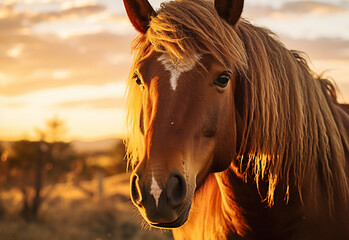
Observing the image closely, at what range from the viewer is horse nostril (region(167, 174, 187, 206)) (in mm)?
1983

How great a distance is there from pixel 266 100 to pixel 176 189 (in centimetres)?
91

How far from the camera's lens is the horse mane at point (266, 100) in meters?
2.42

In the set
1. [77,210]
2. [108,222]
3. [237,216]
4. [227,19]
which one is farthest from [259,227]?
[77,210]

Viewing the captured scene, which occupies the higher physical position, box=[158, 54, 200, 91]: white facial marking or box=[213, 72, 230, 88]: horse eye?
box=[158, 54, 200, 91]: white facial marking

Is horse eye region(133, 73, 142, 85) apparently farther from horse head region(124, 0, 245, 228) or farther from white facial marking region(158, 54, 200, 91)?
white facial marking region(158, 54, 200, 91)

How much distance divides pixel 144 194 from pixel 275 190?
1.10m

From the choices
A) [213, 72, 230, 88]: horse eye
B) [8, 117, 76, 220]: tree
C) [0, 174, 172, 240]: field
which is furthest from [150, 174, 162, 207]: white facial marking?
[8, 117, 76, 220]: tree

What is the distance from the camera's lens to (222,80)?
7.73ft

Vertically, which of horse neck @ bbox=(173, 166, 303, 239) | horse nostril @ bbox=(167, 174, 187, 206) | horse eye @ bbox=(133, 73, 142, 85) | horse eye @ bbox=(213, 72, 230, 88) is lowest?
horse neck @ bbox=(173, 166, 303, 239)

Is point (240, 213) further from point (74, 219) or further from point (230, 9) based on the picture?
point (74, 219)

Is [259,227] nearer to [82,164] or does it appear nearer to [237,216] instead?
[237,216]

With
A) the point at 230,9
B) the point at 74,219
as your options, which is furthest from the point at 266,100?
the point at 74,219

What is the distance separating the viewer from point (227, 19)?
8.54ft

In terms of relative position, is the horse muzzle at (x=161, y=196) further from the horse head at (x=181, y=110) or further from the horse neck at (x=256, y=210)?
the horse neck at (x=256, y=210)
